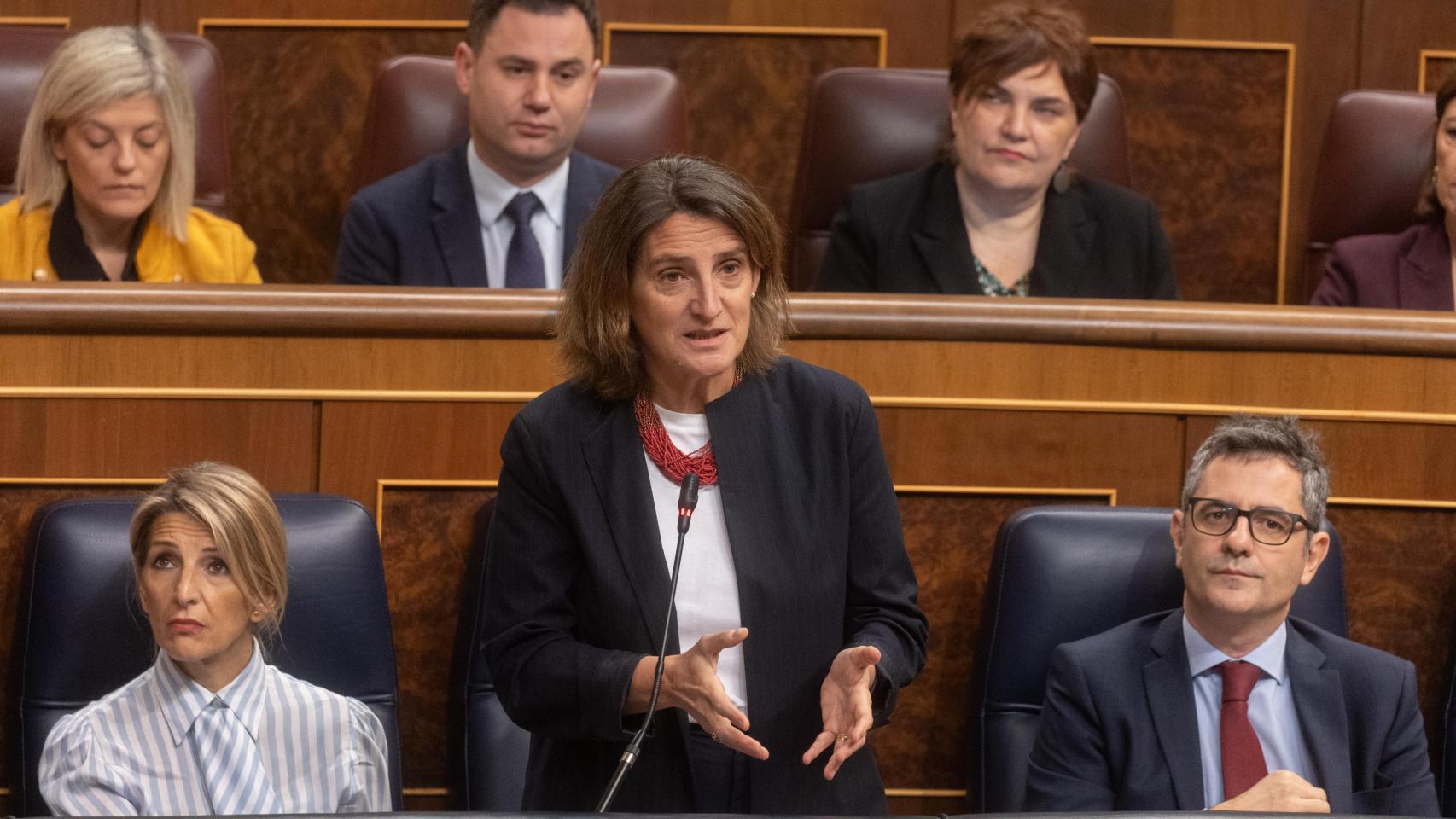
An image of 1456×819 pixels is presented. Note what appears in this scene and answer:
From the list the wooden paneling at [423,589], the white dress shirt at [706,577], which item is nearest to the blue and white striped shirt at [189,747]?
the wooden paneling at [423,589]

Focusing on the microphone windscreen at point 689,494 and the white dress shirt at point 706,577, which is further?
the white dress shirt at point 706,577

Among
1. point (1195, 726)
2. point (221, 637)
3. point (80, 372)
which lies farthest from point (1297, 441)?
point (80, 372)

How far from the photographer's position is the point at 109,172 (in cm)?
171

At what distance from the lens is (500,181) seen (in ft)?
5.88

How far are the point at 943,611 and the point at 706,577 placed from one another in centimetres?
41

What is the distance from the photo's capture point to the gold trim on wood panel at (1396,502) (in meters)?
1.44

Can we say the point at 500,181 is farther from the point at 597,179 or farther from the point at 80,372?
the point at 80,372

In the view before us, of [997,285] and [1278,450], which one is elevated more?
[997,285]

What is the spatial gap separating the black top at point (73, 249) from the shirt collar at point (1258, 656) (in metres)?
1.06

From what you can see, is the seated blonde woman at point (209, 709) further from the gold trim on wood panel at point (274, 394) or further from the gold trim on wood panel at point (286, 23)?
the gold trim on wood panel at point (286, 23)

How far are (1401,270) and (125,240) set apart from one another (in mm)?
1281

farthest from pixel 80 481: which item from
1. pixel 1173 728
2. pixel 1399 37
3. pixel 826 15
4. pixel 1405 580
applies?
pixel 1399 37

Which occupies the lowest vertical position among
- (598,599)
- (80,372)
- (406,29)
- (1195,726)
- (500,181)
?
(1195,726)

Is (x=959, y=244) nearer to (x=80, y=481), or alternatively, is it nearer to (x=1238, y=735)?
(x=1238, y=735)
